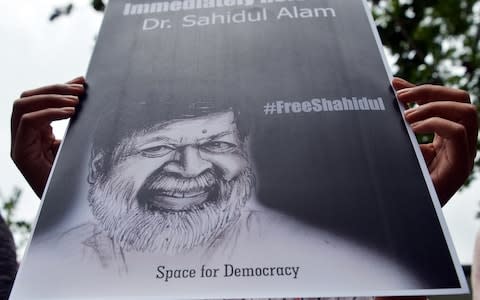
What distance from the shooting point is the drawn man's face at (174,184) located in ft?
3.22

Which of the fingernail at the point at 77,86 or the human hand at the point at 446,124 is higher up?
the fingernail at the point at 77,86

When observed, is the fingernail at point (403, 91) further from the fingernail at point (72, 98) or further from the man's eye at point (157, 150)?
the fingernail at point (72, 98)

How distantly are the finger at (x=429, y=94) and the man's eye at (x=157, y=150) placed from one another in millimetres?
642

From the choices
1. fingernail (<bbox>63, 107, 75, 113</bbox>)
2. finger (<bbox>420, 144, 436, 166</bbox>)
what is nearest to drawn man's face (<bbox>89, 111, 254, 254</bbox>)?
fingernail (<bbox>63, 107, 75, 113</bbox>)

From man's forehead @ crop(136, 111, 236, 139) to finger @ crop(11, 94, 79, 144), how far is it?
259 millimetres

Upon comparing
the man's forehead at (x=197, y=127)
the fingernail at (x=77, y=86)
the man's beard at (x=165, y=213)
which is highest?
the fingernail at (x=77, y=86)

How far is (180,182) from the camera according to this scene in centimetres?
Answer: 106

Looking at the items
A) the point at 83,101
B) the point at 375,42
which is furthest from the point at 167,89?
the point at 375,42

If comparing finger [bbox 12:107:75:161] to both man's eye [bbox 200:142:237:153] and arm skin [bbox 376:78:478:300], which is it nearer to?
man's eye [bbox 200:142:237:153]

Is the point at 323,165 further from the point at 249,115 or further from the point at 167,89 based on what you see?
the point at 167,89

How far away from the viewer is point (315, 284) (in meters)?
0.88

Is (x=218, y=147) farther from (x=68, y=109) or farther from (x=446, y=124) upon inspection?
(x=446, y=124)

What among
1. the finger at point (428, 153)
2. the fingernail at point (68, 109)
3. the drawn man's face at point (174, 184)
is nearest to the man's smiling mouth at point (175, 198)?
the drawn man's face at point (174, 184)

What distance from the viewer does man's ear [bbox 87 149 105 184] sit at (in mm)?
1097
